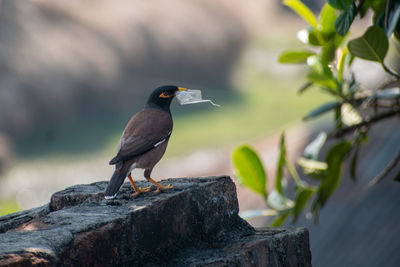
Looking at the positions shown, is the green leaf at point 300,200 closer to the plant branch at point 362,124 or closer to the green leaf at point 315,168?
the green leaf at point 315,168

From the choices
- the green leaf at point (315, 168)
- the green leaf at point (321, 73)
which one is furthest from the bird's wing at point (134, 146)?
the green leaf at point (315, 168)

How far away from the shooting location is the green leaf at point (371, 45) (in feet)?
6.82

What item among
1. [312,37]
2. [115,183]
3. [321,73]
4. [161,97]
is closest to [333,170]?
[321,73]

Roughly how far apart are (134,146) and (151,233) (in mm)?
471

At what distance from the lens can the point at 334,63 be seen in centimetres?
257

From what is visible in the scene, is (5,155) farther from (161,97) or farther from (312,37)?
(312,37)

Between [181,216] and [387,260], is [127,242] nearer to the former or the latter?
[181,216]

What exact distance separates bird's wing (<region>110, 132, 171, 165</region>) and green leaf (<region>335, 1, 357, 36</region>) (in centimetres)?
73

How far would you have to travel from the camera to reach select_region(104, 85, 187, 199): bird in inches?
86.1

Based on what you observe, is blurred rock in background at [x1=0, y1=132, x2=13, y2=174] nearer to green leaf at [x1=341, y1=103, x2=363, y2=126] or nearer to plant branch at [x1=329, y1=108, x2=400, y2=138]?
green leaf at [x1=341, y1=103, x2=363, y2=126]

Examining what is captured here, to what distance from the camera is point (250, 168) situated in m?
2.57

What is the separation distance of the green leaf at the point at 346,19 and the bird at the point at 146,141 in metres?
0.62

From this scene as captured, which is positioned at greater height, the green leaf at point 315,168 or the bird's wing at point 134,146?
the bird's wing at point 134,146

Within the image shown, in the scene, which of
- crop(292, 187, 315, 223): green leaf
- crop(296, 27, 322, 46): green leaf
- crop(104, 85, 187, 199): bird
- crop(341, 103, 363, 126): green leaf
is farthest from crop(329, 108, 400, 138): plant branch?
crop(104, 85, 187, 199): bird
